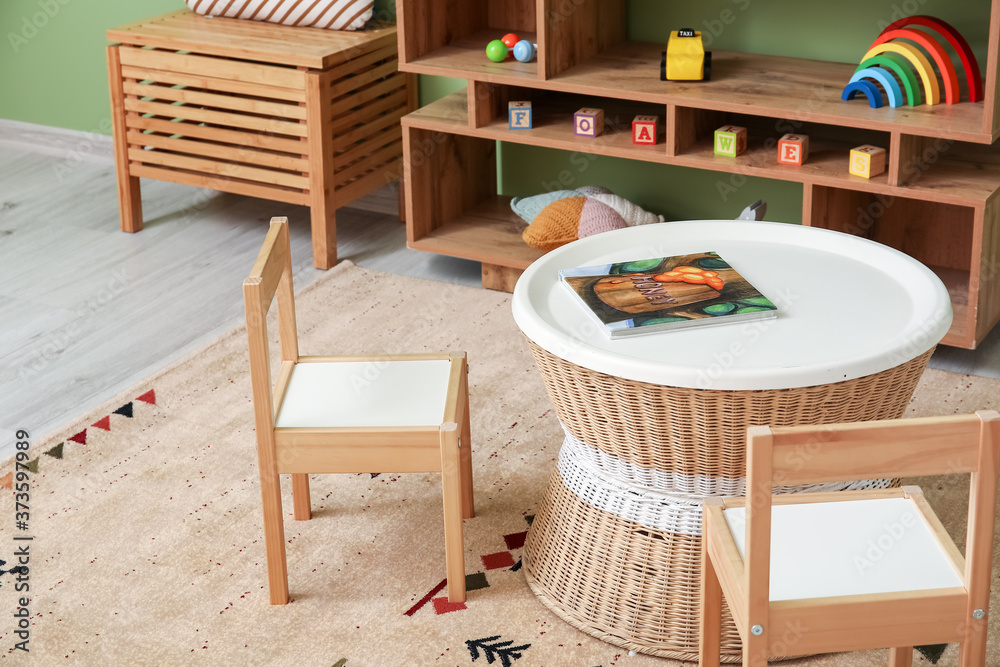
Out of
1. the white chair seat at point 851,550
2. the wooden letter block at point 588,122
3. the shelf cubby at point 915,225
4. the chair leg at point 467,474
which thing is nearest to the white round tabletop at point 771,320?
the white chair seat at point 851,550

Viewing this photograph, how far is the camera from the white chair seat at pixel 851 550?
1290mm

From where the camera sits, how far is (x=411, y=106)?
3.37 metres

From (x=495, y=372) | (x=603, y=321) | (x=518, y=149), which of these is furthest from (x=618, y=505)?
(x=518, y=149)

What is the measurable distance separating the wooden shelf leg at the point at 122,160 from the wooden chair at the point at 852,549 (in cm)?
250

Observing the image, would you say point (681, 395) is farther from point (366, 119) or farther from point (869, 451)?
point (366, 119)

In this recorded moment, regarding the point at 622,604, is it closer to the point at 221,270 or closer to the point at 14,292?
the point at 221,270

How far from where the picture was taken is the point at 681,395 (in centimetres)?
149

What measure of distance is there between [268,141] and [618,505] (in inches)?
72.3

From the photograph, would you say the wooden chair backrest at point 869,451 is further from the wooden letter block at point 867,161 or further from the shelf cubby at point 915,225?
the shelf cubby at point 915,225

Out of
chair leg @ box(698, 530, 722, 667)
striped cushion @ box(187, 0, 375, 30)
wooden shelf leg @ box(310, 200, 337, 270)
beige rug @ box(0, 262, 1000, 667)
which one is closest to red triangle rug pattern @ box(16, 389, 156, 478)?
beige rug @ box(0, 262, 1000, 667)

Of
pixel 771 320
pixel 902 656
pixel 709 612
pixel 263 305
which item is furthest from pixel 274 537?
pixel 902 656

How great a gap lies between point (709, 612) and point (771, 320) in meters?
0.43

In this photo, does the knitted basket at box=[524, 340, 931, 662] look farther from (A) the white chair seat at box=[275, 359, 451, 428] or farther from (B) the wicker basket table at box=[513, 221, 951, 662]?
(A) the white chair seat at box=[275, 359, 451, 428]

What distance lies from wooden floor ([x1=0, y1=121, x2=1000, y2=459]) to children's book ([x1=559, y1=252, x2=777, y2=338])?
1013 millimetres
